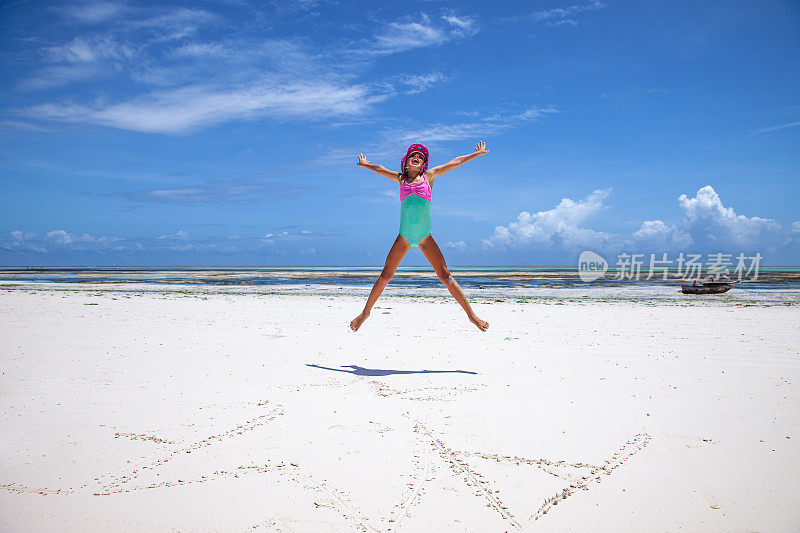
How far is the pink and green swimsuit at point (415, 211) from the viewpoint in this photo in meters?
5.80

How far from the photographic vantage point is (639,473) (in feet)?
11.3

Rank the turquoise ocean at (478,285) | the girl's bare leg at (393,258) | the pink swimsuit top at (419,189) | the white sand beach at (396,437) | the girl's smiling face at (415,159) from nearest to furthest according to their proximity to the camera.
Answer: the white sand beach at (396,437)
the pink swimsuit top at (419,189)
the girl's smiling face at (415,159)
the girl's bare leg at (393,258)
the turquoise ocean at (478,285)

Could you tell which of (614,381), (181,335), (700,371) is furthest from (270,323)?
(700,371)

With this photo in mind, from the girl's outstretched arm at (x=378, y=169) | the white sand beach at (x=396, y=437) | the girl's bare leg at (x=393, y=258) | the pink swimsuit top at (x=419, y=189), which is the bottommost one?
the white sand beach at (x=396, y=437)

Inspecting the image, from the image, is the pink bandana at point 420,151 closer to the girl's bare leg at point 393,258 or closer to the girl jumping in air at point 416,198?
the girl jumping in air at point 416,198

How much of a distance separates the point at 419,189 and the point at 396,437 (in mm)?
2952

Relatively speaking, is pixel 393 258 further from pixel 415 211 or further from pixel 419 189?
pixel 419 189

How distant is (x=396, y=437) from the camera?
4094 mm

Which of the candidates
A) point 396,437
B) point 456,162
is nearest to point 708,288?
point 456,162

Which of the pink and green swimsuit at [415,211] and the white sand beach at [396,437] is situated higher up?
the pink and green swimsuit at [415,211]

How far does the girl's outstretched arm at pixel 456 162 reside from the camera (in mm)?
6023

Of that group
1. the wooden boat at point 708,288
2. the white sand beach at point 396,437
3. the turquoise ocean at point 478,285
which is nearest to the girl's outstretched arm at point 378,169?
the white sand beach at point 396,437

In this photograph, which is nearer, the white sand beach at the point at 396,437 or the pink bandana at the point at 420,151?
the white sand beach at the point at 396,437

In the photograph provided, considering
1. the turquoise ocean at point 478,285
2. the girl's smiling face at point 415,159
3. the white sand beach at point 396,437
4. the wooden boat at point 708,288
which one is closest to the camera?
the white sand beach at point 396,437
